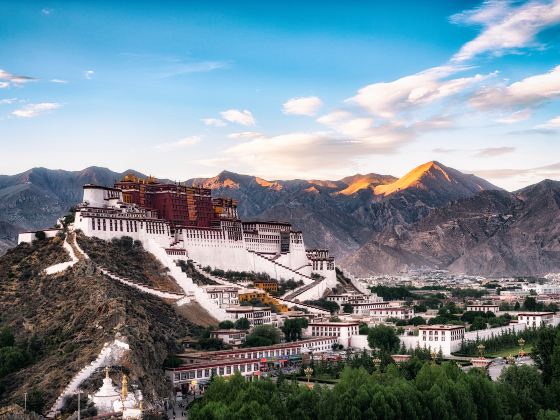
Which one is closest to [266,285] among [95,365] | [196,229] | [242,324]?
[196,229]

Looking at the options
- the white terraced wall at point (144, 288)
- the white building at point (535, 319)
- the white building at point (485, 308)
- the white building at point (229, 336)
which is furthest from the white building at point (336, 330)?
the white building at point (485, 308)

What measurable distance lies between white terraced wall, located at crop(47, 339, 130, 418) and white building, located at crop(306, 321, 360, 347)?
28.1 meters

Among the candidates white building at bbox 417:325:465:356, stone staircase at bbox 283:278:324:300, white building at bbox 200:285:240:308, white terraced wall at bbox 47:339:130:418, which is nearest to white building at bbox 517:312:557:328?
white building at bbox 417:325:465:356

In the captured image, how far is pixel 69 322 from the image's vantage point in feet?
205

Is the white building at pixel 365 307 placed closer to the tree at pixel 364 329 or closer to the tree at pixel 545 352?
the tree at pixel 364 329

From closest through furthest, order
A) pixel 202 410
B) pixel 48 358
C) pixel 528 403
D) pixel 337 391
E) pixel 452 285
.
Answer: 1. pixel 202 410
2. pixel 337 391
3. pixel 528 403
4. pixel 48 358
5. pixel 452 285

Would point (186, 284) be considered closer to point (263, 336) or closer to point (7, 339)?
point (263, 336)

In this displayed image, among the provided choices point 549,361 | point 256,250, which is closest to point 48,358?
point 549,361

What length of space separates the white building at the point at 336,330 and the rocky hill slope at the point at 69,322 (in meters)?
12.0

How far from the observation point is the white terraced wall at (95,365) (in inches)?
1986

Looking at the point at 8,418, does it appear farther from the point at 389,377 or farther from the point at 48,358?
the point at 389,377

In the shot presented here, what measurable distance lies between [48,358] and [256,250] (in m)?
45.7

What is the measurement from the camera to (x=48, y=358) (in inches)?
2269

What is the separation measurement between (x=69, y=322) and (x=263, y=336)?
56.6 ft
